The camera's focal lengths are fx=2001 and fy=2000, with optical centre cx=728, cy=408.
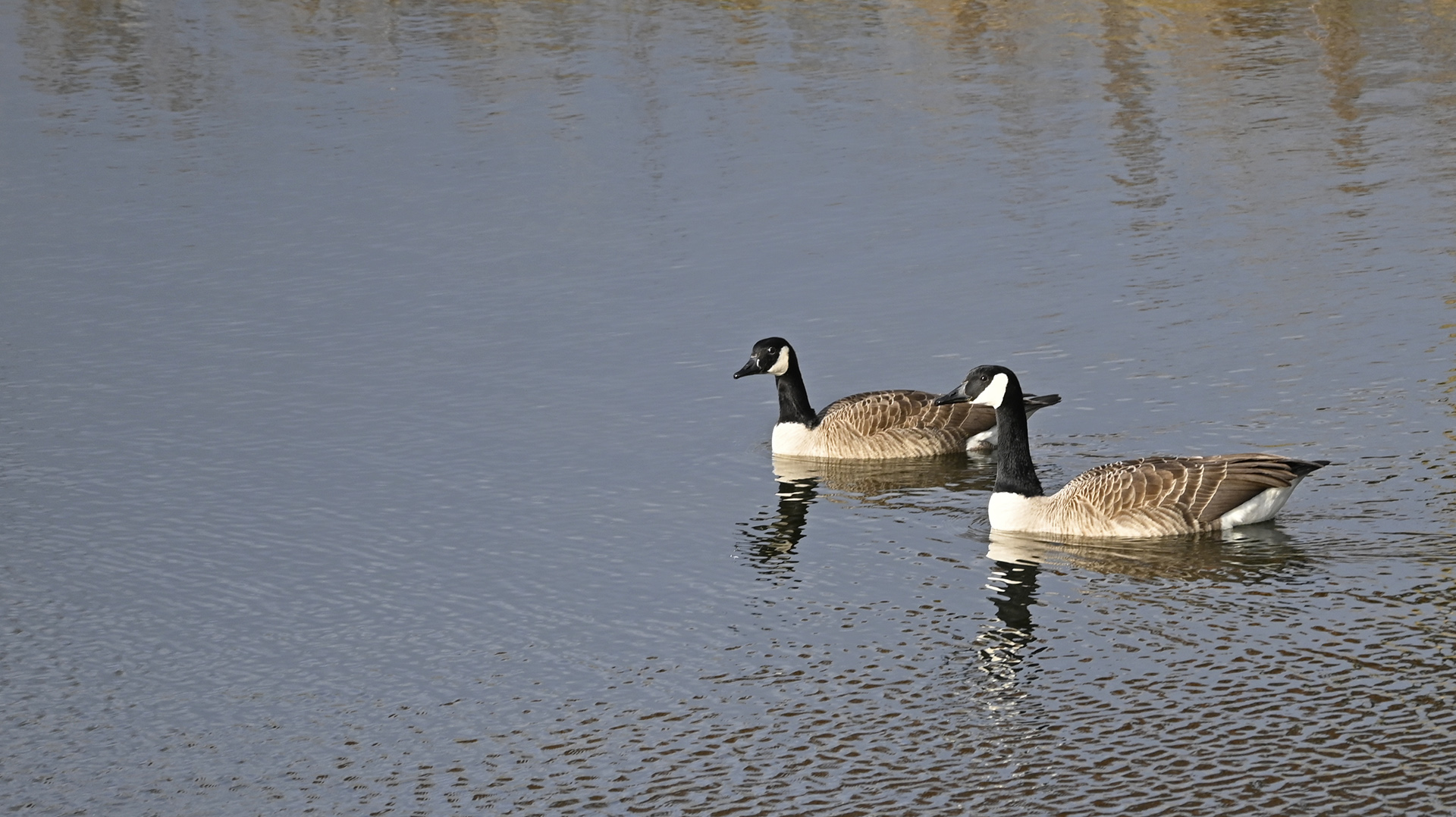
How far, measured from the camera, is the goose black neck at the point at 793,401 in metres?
15.4

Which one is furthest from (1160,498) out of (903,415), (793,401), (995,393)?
(793,401)

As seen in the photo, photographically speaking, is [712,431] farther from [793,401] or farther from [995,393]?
[995,393]

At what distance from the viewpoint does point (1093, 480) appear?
12539 millimetres

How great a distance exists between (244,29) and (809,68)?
13.1 metres

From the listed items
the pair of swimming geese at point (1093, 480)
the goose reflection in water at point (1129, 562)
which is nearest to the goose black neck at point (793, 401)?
the pair of swimming geese at point (1093, 480)

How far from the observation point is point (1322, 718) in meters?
9.30

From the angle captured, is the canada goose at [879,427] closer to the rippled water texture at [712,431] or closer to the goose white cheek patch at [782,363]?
the goose white cheek patch at [782,363]

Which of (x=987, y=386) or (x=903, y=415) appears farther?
(x=903, y=415)

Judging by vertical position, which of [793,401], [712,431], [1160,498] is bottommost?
[712,431]

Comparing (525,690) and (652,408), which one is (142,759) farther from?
(652,408)

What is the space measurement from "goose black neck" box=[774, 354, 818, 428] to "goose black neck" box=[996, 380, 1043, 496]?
89.4 inches

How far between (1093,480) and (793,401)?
11.2 feet

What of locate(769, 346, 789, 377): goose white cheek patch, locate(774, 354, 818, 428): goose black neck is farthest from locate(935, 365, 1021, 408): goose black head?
locate(769, 346, 789, 377): goose white cheek patch

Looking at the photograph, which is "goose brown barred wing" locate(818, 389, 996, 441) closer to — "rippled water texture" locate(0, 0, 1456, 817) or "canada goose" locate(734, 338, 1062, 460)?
"canada goose" locate(734, 338, 1062, 460)
